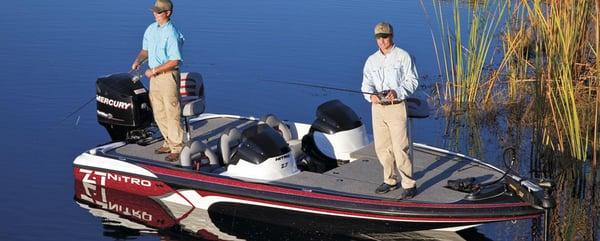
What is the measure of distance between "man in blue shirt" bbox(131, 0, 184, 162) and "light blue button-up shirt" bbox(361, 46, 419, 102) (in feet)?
7.08

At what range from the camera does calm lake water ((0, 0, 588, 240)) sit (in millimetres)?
11156

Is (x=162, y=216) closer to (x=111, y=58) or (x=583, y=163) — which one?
(x=583, y=163)

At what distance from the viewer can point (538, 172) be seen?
472 inches

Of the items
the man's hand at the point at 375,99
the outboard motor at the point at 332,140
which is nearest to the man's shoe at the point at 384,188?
the man's hand at the point at 375,99

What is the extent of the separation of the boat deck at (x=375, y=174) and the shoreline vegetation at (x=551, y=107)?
0.85 meters

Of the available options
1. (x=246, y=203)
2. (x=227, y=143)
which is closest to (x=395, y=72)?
(x=246, y=203)

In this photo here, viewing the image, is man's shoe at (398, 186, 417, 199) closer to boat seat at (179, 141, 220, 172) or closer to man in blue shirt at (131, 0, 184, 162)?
boat seat at (179, 141, 220, 172)

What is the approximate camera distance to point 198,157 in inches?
434

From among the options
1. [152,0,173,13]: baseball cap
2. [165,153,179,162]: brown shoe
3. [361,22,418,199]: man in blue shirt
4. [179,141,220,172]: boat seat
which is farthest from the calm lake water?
[152,0,173,13]: baseball cap

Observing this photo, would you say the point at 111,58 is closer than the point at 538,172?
No

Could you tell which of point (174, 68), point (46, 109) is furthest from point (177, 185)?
point (46, 109)

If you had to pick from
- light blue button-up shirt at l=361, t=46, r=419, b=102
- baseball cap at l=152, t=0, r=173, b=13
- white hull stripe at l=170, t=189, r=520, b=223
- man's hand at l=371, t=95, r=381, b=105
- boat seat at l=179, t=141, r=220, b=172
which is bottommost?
white hull stripe at l=170, t=189, r=520, b=223

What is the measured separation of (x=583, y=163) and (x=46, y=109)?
21.2 ft

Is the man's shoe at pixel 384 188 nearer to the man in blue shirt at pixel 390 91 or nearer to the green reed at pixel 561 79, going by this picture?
the man in blue shirt at pixel 390 91
